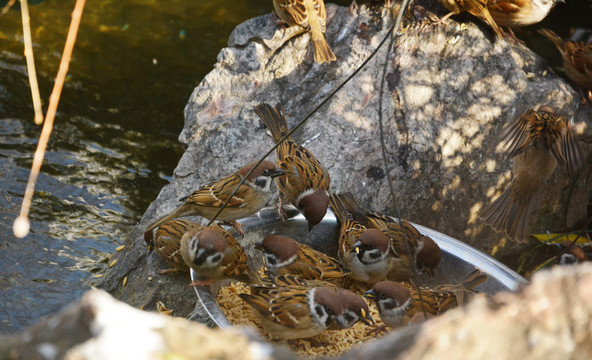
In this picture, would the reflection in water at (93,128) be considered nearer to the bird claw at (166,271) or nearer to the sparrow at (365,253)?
the bird claw at (166,271)

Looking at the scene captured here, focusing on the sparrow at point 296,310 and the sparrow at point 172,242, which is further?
the sparrow at point 172,242

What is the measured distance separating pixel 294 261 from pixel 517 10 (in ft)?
11.5

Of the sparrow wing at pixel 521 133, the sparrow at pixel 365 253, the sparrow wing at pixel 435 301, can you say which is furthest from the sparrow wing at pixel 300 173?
the sparrow wing at pixel 521 133

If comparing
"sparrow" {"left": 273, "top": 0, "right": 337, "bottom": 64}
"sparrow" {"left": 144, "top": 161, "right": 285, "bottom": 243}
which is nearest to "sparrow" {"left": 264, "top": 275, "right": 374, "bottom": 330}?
"sparrow" {"left": 144, "top": 161, "right": 285, "bottom": 243}

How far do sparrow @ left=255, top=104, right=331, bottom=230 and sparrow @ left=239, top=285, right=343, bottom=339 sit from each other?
73cm

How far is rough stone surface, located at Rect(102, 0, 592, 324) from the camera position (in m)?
5.06

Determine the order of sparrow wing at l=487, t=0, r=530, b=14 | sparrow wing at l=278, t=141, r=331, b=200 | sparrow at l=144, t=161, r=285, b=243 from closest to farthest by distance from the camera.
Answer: sparrow at l=144, t=161, r=285, b=243
sparrow wing at l=278, t=141, r=331, b=200
sparrow wing at l=487, t=0, r=530, b=14

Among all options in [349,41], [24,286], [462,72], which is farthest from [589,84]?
[24,286]

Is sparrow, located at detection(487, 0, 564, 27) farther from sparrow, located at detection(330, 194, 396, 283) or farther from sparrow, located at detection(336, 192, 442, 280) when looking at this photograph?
sparrow, located at detection(330, 194, 396, 283)

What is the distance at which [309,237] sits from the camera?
13.7 ft

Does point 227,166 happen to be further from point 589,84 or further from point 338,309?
point 589,84

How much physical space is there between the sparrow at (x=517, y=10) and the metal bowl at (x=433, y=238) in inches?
107

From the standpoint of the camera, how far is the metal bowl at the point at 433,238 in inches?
138

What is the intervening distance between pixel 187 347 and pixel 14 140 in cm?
576
